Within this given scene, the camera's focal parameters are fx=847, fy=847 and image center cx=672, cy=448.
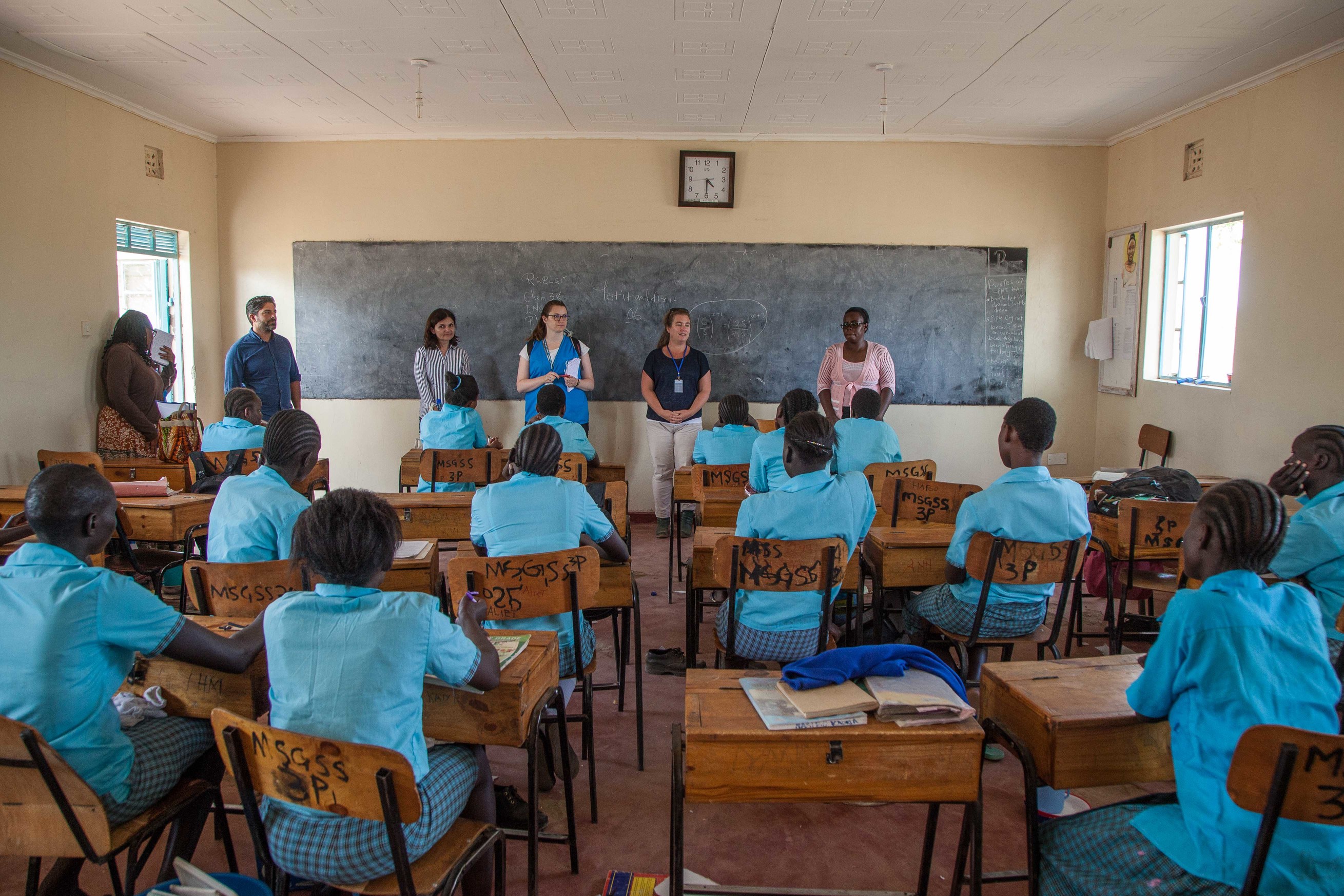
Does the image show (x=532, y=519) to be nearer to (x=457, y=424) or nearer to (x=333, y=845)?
(x=333, y=845)

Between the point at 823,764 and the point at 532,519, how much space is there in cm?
127

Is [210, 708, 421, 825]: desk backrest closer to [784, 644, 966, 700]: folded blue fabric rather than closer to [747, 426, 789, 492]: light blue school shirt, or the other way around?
[784, 644, 966, 700]: folded blue fabric

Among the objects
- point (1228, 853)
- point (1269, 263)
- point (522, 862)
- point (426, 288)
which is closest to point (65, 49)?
point (426, 288)

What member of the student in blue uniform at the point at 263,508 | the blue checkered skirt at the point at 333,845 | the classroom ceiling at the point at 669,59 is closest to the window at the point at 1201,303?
the classroom ceiling at the point at 669,59

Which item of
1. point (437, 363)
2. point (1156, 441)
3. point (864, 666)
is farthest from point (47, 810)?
point (1156, 441)

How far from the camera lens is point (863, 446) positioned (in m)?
4.26

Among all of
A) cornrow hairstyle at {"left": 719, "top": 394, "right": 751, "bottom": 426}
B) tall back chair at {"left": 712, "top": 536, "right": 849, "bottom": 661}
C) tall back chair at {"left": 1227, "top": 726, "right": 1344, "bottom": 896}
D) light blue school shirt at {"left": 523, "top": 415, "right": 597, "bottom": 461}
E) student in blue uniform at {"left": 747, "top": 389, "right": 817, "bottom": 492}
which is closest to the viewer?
tall back chair at {"left": 1227, "top": 726, "right": 1344, "bottom": 896}

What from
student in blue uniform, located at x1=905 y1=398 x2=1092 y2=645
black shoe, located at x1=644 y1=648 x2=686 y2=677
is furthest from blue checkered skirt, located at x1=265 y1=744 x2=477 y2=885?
black shoe, located at x1=644 y1=648 x2=686 y2=677

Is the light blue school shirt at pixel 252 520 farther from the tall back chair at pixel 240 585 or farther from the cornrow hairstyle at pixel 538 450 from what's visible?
the cornrow hairstyle at pixel 538 450

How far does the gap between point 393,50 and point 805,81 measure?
2.27m

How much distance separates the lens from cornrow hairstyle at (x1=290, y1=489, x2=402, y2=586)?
1.55 meters

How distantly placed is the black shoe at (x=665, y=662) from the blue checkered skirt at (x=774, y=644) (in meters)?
0.89

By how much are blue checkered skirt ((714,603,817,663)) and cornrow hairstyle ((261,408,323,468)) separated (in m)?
1.38

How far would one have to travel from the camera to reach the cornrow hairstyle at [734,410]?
460cm
